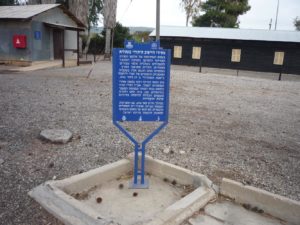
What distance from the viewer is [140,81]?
3783 millimetres

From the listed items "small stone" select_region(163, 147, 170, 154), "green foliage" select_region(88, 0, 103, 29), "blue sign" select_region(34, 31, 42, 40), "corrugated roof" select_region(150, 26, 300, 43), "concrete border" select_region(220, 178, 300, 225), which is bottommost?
"small stone" select_region(163, 147, 170, 154)

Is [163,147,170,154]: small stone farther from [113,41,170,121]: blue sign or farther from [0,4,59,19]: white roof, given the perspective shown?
[0,4,59,19]: white roof

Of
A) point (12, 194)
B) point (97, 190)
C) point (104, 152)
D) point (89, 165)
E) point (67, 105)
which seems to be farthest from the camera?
point (67, 105)

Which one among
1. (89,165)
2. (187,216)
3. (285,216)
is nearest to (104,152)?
(89,165)

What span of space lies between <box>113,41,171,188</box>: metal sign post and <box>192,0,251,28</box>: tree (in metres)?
37.1

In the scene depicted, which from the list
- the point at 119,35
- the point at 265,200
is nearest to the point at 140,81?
the point at 265,200

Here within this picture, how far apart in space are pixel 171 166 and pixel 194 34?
24070 millimetres

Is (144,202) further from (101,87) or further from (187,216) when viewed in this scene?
(101,87)

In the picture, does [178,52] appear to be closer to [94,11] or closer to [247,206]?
[94,11]

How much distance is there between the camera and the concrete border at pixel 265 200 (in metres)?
3.33

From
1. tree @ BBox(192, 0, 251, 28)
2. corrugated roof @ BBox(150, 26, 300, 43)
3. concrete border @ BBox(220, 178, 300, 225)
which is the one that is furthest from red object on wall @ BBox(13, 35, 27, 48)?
tree @ BBox(192, 0, 251, 28)

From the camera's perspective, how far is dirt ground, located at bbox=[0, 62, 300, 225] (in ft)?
13.5

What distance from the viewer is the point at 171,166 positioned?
4.20m

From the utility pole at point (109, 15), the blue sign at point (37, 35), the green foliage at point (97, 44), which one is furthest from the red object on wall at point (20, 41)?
the green foliage at point (97, 44)
